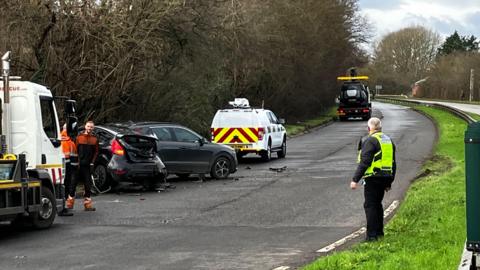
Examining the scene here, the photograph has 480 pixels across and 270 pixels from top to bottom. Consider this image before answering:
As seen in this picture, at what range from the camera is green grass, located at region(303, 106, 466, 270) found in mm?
7363

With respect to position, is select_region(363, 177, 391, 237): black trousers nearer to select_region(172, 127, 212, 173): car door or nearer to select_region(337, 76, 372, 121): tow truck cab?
select_region(172, 127, 212, 173): car door

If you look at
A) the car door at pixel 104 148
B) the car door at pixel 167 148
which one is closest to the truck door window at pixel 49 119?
the car door at pixel 104 148

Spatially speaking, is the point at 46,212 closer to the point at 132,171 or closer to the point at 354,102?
the point at 132,171

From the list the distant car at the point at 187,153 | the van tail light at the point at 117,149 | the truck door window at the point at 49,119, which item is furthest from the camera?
the distant car at the point at 187,153

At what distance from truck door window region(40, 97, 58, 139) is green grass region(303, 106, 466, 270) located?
243 inches

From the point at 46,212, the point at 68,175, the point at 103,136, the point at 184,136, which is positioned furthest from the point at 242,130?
the point at 46,212

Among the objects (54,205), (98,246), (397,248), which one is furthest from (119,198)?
(397,248)

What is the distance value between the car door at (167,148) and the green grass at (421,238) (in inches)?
257

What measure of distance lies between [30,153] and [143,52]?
32.9 ft

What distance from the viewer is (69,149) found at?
13.5m

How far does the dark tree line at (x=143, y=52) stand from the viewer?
19219mm

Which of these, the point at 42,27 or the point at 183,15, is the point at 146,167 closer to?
the point at 42,27

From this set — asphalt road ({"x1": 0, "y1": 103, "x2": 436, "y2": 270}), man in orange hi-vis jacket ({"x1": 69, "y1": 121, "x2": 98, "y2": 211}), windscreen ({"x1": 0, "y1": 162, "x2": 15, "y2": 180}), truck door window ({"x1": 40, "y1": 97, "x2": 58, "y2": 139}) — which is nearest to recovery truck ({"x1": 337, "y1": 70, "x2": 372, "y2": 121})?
asphalt road ({"x1": 0, "y1": 103, "x2": 436, "y2": 270})

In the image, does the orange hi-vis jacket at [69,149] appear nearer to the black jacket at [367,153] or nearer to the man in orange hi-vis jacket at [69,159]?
the man in orange hi-vis jacket at [69,159]
